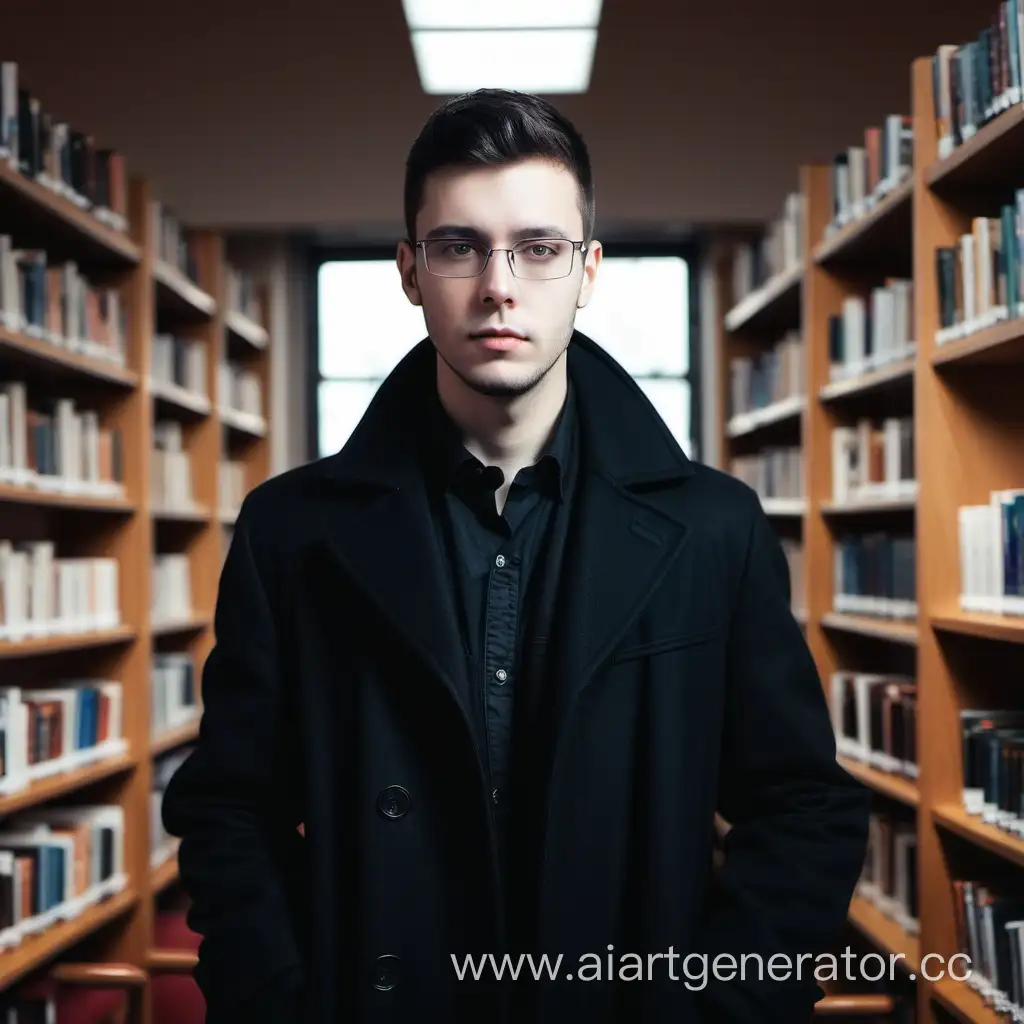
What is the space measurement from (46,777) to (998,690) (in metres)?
2.73

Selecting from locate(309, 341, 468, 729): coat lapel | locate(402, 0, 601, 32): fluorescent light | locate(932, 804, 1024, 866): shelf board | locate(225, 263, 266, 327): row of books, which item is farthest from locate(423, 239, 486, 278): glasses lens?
locate(225, 263, 266, 327): row of books

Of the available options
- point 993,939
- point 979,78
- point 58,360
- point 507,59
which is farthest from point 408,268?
point 507,59

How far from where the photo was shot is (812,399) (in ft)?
15.0

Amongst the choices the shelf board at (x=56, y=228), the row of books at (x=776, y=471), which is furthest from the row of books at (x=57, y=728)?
Result: the row of books at (x=776, y=471)

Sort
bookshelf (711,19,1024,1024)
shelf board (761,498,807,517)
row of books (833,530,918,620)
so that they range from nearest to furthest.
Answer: bookshelf (711,19,1024,1024)
row of books (833,530,918,620)
shelf board (761,498,807,517)

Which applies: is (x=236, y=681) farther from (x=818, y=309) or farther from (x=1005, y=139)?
(x=818, y=309)

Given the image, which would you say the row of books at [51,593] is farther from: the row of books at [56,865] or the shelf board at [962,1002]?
the shelf board at [962,1002]

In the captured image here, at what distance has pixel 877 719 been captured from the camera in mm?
4016

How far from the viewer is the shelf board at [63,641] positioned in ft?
11.5

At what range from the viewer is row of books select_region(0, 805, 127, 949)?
352 centimetres

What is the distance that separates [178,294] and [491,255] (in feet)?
13.1

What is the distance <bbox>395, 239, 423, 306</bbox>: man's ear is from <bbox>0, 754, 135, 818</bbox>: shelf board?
2.38 m

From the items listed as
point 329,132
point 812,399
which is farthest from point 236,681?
point 329,132

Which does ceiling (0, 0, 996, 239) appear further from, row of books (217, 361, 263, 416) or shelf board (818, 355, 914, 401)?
shelf board (818, 355, 914, 401)
